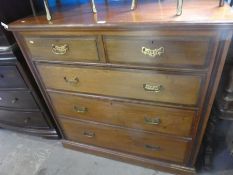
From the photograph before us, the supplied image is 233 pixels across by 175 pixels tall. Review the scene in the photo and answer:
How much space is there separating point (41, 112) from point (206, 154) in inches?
48.9

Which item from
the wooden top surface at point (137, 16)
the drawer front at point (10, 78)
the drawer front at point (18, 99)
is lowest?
the drawer front at point (18, 99)

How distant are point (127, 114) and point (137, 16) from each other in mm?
557

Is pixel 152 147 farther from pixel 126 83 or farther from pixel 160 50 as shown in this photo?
pixel 160 50

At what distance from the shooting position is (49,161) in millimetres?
1572

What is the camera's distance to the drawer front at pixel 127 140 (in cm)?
122

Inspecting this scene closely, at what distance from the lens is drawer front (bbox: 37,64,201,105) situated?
923mm

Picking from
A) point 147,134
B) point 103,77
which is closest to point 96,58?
point 103,77

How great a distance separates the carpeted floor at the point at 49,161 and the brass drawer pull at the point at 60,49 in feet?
2.97

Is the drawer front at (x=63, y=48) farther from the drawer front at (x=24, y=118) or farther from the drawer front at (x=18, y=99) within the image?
the drawer front at (x=24, y=118)

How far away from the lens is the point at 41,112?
152 centimetres

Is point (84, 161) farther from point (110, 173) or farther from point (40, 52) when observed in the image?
point (40, 52)

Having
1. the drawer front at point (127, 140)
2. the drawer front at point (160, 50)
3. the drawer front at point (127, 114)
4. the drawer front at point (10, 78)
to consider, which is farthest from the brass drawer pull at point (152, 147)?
the drawer front at point (10, 78)

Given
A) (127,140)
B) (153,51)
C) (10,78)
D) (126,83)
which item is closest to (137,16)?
(153,51)

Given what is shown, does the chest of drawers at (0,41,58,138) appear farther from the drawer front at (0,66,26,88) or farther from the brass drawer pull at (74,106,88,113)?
the brass drawer pull at (74,106,88,113)
